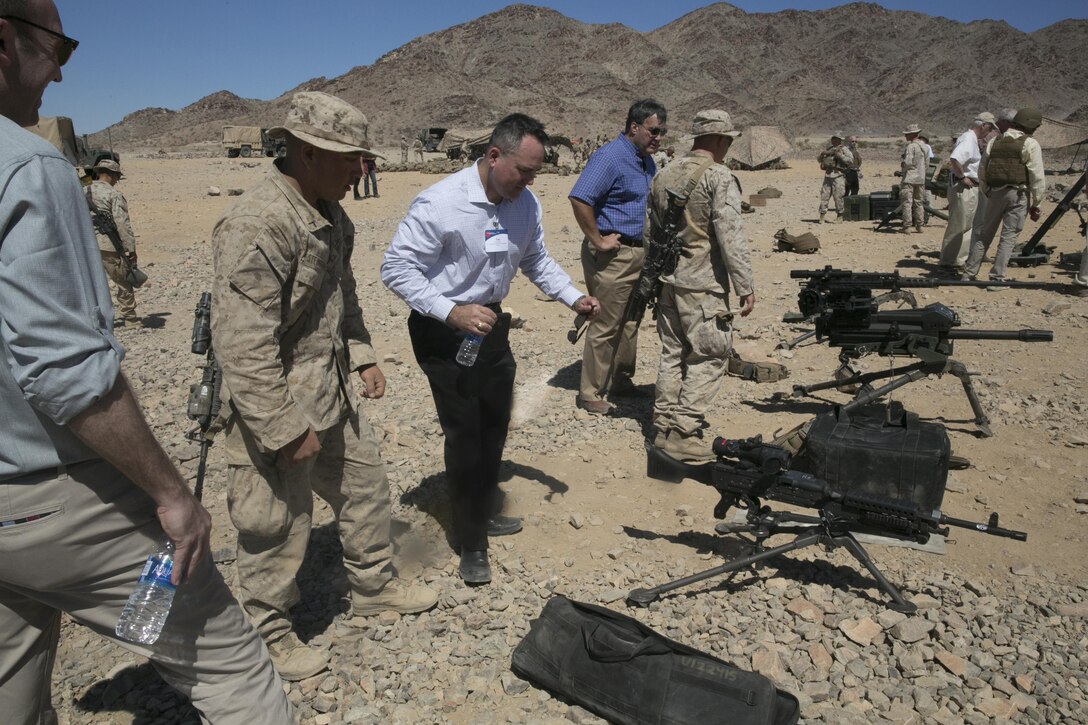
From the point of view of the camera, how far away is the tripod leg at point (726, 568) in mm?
3195

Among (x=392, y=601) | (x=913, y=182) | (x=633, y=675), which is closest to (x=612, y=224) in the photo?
(x=392, y=601)

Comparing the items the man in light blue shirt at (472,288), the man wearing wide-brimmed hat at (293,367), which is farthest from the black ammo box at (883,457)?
the man wearing wide-brimmed hat at (293,367)

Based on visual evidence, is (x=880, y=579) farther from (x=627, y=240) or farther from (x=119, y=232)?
(x=119, y=232)

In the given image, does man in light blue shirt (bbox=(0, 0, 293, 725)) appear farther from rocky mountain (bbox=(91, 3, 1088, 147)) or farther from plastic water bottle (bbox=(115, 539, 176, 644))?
rocky mountain (bbox=(91, 3, 1088, 147))

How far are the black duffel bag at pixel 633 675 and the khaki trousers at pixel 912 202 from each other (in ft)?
40.6

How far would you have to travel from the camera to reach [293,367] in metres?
2.70

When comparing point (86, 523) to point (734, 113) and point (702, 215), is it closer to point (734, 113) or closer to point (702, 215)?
point (702, 215)

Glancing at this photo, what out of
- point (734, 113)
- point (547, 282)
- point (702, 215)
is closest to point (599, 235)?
point (702, 215)

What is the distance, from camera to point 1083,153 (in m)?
30.4

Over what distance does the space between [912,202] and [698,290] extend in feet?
33.5

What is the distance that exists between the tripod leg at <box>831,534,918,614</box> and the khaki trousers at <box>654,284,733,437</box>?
5.72 ft

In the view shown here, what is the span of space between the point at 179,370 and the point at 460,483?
180 inches

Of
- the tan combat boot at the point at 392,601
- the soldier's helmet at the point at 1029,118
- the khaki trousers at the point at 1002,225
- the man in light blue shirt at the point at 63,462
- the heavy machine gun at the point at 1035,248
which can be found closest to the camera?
the man in light blue shirt at the point at 63,462

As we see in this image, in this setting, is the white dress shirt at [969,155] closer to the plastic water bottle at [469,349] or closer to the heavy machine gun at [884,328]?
the heavy machine gun at [884,328]
